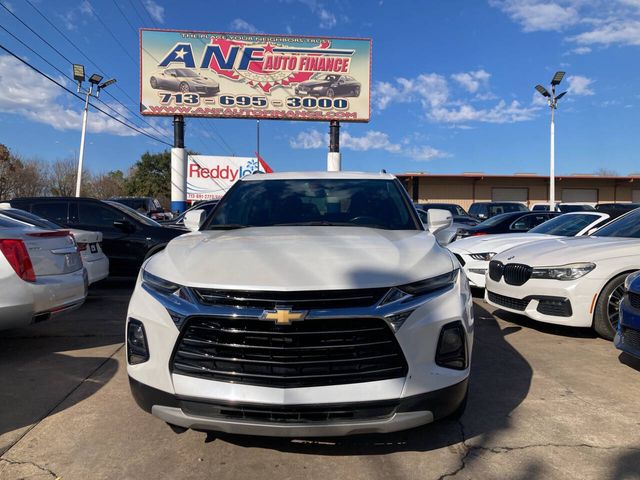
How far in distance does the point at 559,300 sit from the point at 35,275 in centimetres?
534

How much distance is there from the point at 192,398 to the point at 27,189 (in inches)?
1776

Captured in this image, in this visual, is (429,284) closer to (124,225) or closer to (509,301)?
(509,301)

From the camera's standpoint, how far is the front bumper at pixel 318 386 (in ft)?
7.95

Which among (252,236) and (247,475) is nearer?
(247,475)

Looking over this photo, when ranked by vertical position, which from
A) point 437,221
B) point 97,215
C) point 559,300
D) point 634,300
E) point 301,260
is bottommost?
point 559,300

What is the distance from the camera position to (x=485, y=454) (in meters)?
2.89

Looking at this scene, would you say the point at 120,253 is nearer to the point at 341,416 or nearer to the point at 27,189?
the point at 341,416

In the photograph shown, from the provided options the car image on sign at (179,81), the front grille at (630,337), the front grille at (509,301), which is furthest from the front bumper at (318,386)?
the car image on sign at (179,81)

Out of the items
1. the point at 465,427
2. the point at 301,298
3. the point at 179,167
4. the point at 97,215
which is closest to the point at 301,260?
the point at 301,298

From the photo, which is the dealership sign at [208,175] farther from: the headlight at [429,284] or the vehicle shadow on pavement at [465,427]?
the headlight at [429,284]

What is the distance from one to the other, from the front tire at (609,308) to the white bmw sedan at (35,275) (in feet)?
18.3

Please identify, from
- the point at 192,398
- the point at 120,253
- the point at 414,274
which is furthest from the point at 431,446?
the point at 120,253

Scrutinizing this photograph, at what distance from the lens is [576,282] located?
5.18m

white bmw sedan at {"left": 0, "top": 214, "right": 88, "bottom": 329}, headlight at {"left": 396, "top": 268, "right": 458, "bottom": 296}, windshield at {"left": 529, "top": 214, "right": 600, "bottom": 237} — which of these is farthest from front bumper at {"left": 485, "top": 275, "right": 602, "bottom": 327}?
white bmw sedan at {"left": 0, "top": 214, "right": 88, "bottom": 329}
